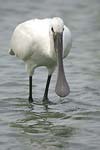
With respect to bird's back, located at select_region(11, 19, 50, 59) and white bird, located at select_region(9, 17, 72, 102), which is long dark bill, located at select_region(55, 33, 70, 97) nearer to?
white bird, located at select_region(9, 17, 72, 102)

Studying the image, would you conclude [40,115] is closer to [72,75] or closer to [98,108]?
[98,108]

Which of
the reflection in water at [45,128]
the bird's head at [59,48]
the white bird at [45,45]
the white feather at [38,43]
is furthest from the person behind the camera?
the white feather at [38,43]

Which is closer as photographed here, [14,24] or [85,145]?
[85,145]

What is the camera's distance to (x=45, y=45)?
1021 centimetres

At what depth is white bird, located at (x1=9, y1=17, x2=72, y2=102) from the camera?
969 centimetres

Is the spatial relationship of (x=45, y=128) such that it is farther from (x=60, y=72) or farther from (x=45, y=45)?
(x=45, y=45)

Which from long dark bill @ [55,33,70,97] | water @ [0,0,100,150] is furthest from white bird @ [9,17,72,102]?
water @ [0,0,100,150]

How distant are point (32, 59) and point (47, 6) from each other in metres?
8.20

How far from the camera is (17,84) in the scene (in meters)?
11.9

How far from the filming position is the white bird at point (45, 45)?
381 inches

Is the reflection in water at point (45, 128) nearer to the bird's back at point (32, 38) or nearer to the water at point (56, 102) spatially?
the water at point (56, 102)

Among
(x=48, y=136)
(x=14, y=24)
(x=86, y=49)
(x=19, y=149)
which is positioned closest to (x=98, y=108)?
(x=48, y=136)

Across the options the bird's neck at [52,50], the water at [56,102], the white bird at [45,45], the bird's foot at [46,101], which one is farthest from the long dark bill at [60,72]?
the bird's foot at [46,101]

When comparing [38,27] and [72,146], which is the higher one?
[38,27]
